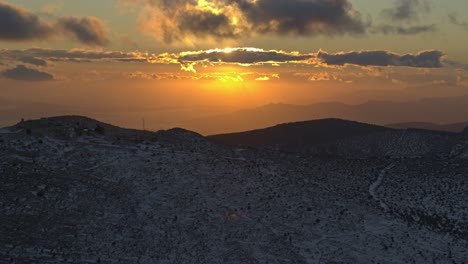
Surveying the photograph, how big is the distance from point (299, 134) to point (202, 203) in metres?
93.3

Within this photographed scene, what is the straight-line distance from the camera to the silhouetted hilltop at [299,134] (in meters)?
130

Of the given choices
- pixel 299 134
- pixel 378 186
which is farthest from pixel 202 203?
pixel 299 134

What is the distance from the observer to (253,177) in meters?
57.7

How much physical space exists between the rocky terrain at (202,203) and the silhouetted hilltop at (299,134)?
188 ft

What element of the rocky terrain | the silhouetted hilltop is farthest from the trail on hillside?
the silhouetted hilltop

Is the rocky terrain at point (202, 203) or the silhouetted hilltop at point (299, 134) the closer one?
the rocky terrain at point (202, 203)

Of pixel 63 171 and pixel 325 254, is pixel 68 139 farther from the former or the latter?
pixel 325 254

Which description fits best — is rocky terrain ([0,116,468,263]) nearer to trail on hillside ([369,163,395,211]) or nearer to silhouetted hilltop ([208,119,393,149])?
trail on hillside ([369,163,395,211])

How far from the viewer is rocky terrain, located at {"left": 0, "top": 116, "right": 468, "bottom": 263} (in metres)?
40.6

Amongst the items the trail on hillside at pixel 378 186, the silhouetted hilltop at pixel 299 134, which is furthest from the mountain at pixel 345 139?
the trail on hillside at pixel 378 186

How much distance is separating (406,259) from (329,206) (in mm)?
11077

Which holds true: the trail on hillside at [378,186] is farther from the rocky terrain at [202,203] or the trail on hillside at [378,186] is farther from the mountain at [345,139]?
the mountain at [345,139]

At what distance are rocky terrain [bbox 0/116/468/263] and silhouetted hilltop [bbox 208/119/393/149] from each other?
57.2m

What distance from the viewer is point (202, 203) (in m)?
49.3
